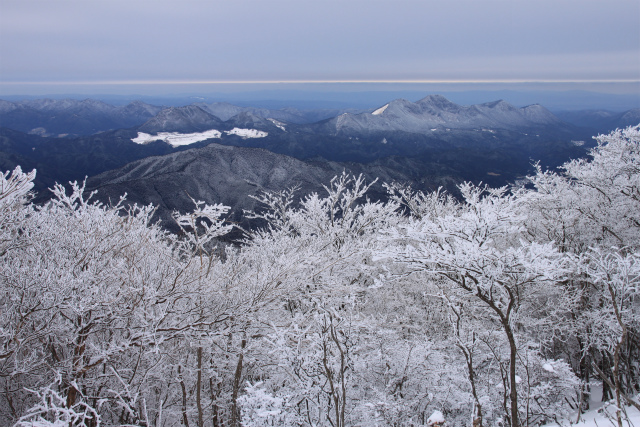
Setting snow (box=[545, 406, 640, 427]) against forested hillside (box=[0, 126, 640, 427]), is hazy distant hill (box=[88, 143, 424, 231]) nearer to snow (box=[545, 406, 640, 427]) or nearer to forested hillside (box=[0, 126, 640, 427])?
forested hillside (box=[0, 126, 640, 427])

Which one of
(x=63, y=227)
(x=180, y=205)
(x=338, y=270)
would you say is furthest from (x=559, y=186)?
(x=180, y=205)

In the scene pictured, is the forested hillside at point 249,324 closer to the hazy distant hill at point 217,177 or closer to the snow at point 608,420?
the snow at point 608,420

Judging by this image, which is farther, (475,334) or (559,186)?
(559,186)

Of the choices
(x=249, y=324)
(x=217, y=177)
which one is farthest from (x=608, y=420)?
(x=217, y=177)

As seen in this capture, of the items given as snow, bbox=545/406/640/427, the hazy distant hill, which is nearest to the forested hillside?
snow, bbox=545/406/640/427

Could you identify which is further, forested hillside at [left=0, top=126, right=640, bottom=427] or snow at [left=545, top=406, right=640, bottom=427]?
forested hillside at [left=0, top=126, right=640, bottom=427]

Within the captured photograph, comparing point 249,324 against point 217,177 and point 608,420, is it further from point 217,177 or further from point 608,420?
point 217,177

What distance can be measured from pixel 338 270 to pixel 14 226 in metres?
8.08

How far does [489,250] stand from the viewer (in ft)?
18.6

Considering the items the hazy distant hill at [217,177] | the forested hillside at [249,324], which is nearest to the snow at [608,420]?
the forested hillside at [249,324]

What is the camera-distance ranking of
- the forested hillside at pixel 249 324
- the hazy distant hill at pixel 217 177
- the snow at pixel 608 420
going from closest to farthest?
1. the snow at pixel 608 420
2. the forested hillside at pixel 249 324
3. the hazy distant hill at pixel 217 177

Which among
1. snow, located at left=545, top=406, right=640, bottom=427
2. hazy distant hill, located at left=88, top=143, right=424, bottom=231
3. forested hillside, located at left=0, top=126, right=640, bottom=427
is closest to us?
snow, located at left=545, top=406, right=640, bottom=427

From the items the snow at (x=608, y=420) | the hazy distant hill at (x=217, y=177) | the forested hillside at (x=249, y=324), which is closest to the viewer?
the snow at (x=608, y=420)

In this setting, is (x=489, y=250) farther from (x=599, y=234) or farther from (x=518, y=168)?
(x=518, y=168)
